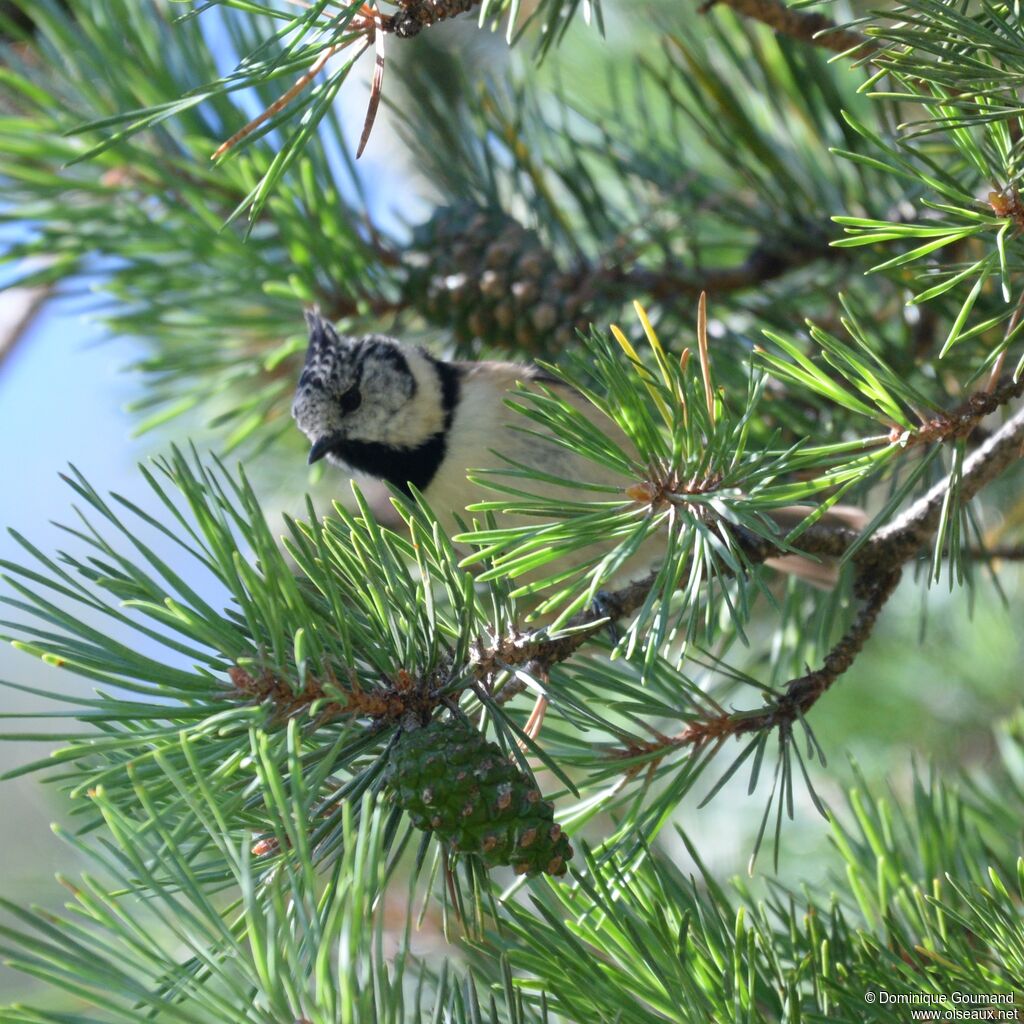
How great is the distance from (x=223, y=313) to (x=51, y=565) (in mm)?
1056

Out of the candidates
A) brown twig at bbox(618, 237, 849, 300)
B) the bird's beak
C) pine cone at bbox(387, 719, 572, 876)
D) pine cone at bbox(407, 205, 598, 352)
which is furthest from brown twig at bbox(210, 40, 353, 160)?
the bird's beak

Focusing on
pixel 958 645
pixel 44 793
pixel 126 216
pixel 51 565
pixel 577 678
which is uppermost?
pixel 126 216

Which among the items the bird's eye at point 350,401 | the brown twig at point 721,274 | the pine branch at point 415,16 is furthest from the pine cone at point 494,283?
the pine branch at point 415,16

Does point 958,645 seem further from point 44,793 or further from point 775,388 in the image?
point 44,793

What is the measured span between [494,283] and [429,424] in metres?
0.51

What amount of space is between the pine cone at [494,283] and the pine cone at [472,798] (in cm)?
101

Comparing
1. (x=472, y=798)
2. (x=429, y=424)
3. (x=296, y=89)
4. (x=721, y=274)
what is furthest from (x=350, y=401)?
(x=472, y=798)

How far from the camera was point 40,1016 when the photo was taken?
0.68 m

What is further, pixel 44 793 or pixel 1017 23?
pixel 44 793

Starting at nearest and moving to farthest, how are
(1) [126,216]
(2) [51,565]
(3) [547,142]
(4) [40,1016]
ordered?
(4) [40,1016], (2) [51,565], (1) [126,216], (3) [547,142]

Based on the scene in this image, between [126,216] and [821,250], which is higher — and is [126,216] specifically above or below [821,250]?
above

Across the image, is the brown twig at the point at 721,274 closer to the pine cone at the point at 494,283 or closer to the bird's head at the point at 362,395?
the pine cone at the point at 494,283

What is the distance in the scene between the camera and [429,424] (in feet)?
7.31

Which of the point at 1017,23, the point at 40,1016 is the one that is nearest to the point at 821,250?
the point at 1017,23
